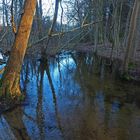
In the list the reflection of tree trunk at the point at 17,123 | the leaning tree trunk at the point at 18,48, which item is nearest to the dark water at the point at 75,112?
the reflection of tree trunk at the point at 17,123

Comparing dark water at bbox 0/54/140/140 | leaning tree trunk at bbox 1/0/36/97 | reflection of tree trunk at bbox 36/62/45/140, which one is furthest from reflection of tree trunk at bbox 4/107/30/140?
leaning tree trunk at bbox 1/0/36/97

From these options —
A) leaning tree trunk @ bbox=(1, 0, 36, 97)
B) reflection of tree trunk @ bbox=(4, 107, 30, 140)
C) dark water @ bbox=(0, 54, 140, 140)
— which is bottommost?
dark water @ bbox=(0, 54, 140, 140)

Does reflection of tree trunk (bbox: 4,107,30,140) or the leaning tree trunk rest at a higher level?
the leaning tree trunk

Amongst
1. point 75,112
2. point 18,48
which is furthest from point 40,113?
point 18,48

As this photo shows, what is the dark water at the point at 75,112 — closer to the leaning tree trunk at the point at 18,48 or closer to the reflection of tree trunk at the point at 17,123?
the reflection of tree trunk at the point at 17,123

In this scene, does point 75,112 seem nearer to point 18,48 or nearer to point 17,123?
point 17,123

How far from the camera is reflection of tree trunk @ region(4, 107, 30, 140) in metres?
7.07

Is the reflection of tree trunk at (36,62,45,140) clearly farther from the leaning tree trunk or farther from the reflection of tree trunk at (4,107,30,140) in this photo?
the leaning tree trunk

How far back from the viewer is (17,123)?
7980 mm

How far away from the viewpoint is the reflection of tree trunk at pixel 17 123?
7.07m

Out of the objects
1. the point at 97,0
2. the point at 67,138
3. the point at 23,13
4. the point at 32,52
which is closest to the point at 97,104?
the point at 67,138

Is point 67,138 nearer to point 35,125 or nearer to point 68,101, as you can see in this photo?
point 35,125

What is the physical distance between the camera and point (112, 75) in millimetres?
17422

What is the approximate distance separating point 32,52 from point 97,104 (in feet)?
46.5
